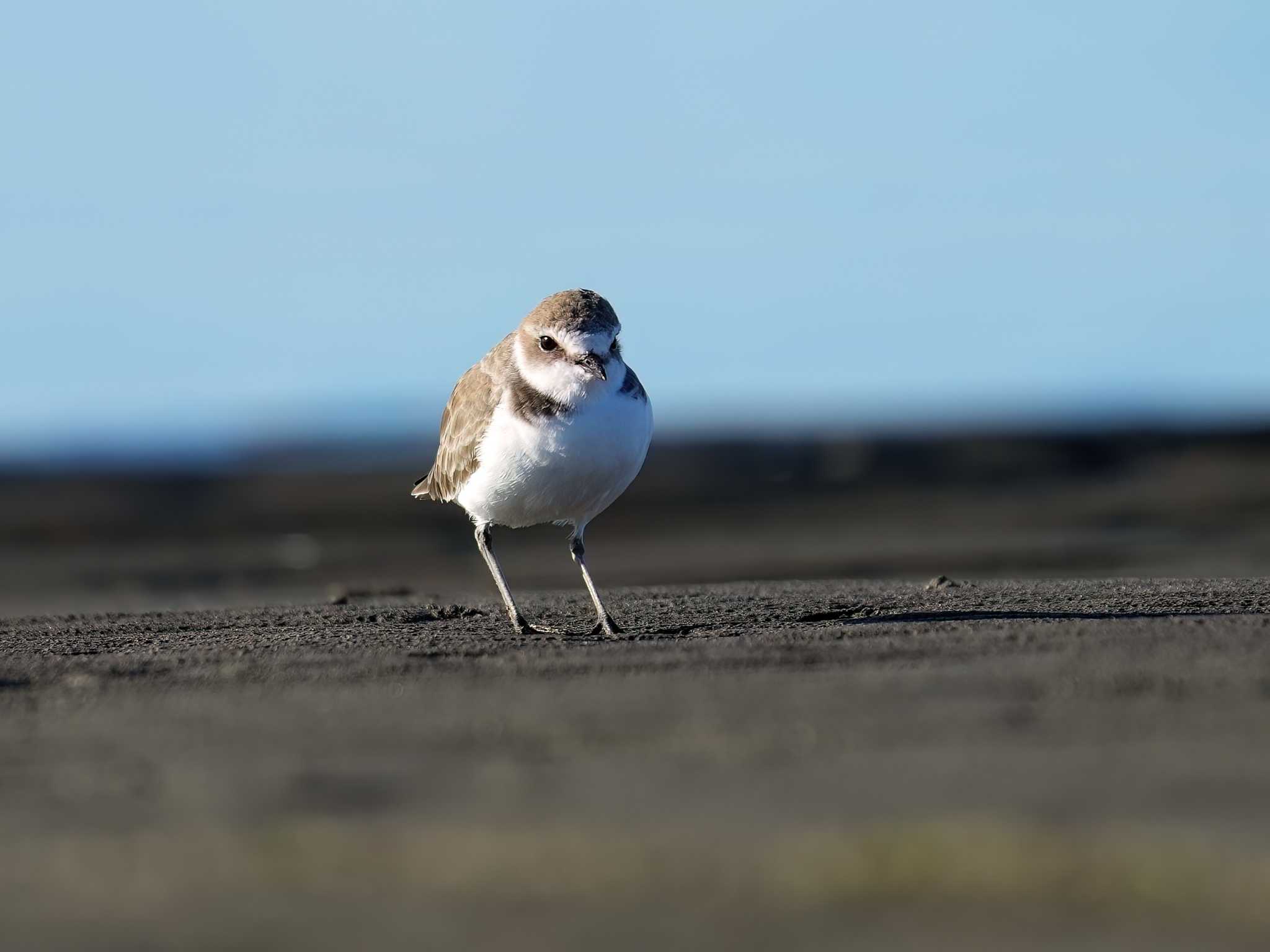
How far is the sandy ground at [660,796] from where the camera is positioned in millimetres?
2992

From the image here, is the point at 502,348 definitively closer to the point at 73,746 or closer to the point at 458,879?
the point at 73,746

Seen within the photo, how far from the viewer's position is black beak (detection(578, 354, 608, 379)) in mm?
6836

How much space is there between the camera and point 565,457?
689 cm

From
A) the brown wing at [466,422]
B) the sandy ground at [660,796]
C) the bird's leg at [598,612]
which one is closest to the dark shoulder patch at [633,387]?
the brown wing at [466,422]

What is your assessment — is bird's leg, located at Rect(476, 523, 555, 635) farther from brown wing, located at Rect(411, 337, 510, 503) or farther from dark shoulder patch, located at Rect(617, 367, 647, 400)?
dark shoulder patch, located at Rect(617, 367, 647, 400)

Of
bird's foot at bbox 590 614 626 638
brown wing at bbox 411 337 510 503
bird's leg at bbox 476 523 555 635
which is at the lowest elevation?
bird's foot at bbox 590 614 626 638

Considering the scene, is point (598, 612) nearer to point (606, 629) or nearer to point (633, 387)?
point (606, 629)

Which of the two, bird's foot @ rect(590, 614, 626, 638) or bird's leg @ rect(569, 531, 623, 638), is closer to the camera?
bird's foot @ rect(590, 614, 626, 638)

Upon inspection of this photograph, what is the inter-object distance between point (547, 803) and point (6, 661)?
11.2 feet

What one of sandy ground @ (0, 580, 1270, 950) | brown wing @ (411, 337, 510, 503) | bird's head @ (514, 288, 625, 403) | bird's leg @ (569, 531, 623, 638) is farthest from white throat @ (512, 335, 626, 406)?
sandy ground @ (0, 580, 1270, 950)

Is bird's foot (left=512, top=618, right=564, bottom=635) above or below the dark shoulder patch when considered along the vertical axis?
below

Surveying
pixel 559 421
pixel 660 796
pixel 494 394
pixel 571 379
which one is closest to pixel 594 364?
pixel 571 379

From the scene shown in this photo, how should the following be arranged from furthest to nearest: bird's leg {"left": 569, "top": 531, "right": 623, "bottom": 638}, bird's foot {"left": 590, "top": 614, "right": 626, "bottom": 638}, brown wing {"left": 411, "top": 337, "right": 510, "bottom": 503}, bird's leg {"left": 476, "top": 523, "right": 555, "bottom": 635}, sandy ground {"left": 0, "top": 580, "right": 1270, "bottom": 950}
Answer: brown wing {"left": 411, "top": 337, "right": 510, "bottom": 503}
bird's leg {"left": 476, "top": 523, "right": 555, "bottom": 635}
bird's leg {"left": 569, "top": 531, "right": 623, "bottom": 638}
bird's foot {"left": 590, "top": 614, "right": 626, "bottom": 638}
sandy ground {"left": 0, "top": 580, "right": 1270, "bottom": 950}

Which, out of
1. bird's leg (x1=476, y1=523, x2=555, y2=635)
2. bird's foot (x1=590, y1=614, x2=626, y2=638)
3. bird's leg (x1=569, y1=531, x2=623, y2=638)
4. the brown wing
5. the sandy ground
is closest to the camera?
the sandy ground
